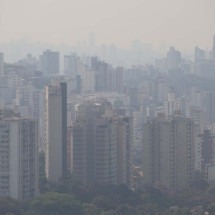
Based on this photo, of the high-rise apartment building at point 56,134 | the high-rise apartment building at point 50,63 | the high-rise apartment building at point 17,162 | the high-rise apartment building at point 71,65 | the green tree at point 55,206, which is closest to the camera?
the green tree at point 55,206

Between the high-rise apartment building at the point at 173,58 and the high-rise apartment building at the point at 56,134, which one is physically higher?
the high-rise apartment building at the point at 173,58

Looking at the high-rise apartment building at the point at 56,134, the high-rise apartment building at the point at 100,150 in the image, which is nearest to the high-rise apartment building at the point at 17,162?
the high-rise apartment building at the point at 56,134

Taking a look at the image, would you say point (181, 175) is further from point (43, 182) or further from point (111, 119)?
point (43, 182)

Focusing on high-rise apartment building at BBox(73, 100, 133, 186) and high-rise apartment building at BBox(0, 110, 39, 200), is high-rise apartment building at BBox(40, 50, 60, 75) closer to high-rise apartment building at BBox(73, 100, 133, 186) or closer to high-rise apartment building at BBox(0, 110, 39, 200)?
high-rise apartment building at BBox(73, 100, 133, 186)

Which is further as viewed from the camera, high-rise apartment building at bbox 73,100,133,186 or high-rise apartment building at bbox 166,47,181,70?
high-rise apartment building at bbox 166,47,181,70

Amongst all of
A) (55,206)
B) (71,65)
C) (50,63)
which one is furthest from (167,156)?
(50,63)

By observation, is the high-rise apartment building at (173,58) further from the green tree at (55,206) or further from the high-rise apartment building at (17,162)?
the green tree at (55,206)

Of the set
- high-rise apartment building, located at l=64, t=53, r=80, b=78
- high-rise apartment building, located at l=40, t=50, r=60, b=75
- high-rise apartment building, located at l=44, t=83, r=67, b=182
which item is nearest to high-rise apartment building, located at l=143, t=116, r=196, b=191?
high-rise apartment building, located at l=44, t=83, r=67, b=182
